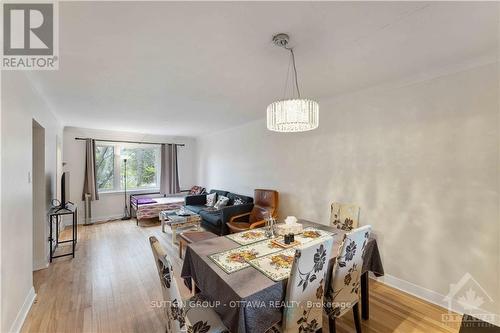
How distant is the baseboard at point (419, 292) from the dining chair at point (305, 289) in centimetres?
160

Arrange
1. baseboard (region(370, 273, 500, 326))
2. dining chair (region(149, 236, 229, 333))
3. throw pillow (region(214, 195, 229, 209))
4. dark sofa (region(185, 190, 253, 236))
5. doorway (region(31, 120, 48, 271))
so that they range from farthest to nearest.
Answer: throw pillow (region(214, 195, 229, 209)) < dark sofa (region(185, 190, 253, 236)) < doorway (region(31, 120, 48, 271)) < baseboard (region(370, 273, 500, 326)) < dining chair (region(149, 236, 229, 333))

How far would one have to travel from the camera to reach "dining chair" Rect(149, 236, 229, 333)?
46.2 inches

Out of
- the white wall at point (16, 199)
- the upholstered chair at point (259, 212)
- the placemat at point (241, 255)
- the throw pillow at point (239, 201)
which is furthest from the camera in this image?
the throw pillow at point (239, 201)

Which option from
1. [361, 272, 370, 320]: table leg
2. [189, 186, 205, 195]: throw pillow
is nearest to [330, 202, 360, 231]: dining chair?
[361, 272, 370, 320]: table leg

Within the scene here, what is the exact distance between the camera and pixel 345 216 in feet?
8.90

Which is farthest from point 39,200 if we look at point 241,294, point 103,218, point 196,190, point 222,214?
point 196,190

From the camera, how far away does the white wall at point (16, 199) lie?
1.65 metres

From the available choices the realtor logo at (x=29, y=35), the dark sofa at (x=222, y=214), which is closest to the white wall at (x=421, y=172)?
the dark sofa at (x=222, y=214)

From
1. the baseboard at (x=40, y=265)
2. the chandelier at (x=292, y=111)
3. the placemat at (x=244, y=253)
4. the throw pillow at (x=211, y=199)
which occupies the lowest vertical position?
the baseboard at (x=40, y=265)

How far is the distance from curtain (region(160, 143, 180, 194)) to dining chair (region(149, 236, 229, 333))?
526 centimetres

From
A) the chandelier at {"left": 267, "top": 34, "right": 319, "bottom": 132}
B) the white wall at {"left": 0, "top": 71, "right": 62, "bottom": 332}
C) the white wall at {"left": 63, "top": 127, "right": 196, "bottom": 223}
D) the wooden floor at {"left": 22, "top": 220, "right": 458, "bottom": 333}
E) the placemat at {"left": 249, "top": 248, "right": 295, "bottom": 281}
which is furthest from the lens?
the white wall at {"left": 63, "top": 127, "right": 196, "bottom": 223}

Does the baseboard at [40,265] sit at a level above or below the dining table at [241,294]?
below

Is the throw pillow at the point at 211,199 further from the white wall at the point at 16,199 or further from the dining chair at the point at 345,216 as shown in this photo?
the white wall at the point at 16,199

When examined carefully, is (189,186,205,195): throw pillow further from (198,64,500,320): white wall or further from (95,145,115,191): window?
(198,64,500,320): white wall
